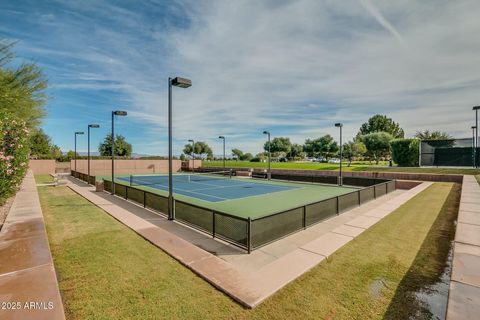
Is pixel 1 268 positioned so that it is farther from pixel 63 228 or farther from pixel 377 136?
pixel 377 136

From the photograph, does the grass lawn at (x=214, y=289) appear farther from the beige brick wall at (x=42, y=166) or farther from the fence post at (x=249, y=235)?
the beige brick wall at (x=42, y=166)

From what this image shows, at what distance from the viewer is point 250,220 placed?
7.30 m

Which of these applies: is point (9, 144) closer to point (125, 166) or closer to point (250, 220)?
point (250, 220)

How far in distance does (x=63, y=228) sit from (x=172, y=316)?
7.37m

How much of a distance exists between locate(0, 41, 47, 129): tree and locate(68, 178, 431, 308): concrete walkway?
239 inches

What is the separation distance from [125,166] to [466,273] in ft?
180

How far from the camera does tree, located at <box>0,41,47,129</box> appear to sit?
30.0 feet

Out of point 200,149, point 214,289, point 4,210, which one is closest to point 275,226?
point 214,289

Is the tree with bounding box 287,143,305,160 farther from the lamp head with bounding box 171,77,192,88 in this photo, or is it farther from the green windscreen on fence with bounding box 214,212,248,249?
the green windscreen on fence with bounding box 214,212,248,249

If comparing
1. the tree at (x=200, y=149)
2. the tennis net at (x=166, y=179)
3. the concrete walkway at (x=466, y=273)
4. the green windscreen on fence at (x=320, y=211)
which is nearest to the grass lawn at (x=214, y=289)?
the concrete walkway at (x=466, y=273)

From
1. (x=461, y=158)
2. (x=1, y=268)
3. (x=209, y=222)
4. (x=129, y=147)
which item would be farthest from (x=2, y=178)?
(x=129, y=147)

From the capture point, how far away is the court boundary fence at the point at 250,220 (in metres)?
7.72

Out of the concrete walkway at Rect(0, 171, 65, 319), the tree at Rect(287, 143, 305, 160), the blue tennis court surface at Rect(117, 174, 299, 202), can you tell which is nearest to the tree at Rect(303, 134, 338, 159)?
the tree at Rect(287, 143, 305, 160)

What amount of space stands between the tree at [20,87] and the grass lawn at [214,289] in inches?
223
